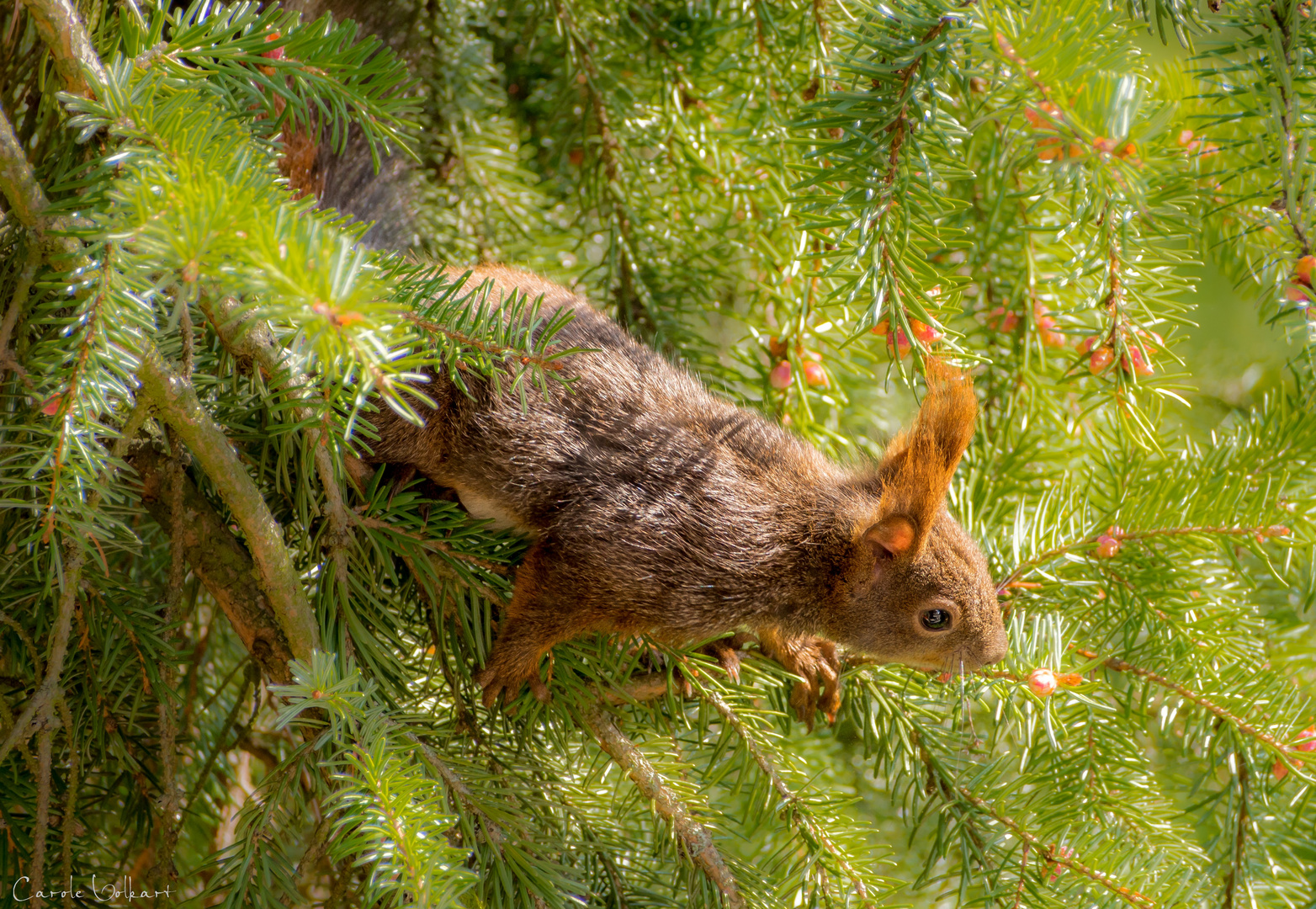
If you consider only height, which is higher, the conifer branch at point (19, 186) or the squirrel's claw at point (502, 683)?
the conifer branch at point (19, 186)

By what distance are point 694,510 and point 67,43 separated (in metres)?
0.87

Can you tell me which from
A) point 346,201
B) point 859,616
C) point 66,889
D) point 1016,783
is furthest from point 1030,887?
point 346,201

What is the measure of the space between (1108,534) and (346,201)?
3.68 feet

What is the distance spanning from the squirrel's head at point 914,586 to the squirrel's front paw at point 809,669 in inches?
1.4

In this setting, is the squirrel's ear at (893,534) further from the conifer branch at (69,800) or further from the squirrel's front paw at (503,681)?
the conifer branch at (69,800)

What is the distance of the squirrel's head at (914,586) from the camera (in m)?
1.32

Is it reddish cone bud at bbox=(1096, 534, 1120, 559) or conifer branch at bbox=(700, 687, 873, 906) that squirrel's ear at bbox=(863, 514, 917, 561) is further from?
conifer branch at bbox=(700, 687, 873, 906)

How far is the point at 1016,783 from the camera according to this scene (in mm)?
958

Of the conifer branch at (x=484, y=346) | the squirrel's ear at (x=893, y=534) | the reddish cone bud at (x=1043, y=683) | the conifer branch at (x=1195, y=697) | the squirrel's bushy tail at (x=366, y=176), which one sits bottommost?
the squirrel's ear at (x=893, y=534)

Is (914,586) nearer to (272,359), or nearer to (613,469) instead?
(613,469)

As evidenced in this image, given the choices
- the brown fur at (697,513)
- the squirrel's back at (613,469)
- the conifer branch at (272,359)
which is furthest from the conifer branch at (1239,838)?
the conifer branch at (272,359)

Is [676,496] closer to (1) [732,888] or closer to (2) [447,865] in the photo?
(1) [732,888]

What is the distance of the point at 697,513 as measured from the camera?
1305mm

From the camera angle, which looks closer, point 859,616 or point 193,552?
point 193,552
